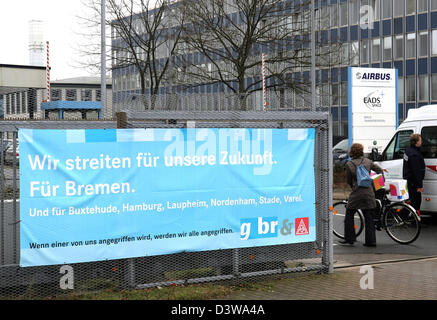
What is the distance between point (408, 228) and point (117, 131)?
6.50 m

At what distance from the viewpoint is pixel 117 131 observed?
7.21 metres

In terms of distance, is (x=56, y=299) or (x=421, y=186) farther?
(x=421, y=186)

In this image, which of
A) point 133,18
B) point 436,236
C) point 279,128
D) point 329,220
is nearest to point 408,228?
point 436,236

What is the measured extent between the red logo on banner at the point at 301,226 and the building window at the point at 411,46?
2015 inches

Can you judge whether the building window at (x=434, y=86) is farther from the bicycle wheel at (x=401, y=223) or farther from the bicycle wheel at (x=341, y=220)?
the bicycle wheel at (x=401, y=223)

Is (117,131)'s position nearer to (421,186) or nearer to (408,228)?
(408,228)

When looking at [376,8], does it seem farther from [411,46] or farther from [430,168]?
[430,168]

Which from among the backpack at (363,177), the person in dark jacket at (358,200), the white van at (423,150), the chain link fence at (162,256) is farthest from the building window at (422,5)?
the chain link fence at (162,256)

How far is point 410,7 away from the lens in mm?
56156

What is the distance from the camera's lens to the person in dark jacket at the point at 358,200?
1108 cm

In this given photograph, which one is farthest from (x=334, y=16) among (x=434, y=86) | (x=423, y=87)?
(x=434, y=86)

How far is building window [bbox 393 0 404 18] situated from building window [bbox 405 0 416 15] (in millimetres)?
399

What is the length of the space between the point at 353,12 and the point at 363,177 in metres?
51.9
